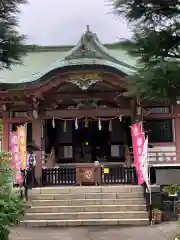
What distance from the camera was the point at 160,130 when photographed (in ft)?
51.9

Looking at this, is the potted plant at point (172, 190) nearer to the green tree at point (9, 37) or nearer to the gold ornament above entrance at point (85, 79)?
the gold ornament above entrance at point (85, 79)

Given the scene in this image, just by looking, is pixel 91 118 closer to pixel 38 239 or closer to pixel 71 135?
pixel 71 135

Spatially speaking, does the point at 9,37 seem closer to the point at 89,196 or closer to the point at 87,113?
the point at 89,196

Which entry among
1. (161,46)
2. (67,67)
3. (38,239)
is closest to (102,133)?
(67,67)

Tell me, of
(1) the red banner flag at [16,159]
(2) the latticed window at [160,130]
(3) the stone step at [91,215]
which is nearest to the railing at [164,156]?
(2) the latticed window at [160,130]

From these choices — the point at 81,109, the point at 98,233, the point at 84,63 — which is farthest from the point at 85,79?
the point at 98,233

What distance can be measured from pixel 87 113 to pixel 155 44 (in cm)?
838

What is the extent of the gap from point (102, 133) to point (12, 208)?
11512 millimetres

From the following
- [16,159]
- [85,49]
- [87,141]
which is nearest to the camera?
[16,159]

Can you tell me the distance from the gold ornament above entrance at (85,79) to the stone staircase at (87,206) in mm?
3874

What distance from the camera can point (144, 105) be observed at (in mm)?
15180

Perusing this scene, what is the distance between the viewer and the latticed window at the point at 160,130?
51.6ft

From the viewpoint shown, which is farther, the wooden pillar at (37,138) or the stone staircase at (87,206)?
the wooden pillar at (37,138)

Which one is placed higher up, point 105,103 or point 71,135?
point 105,103
